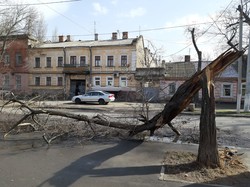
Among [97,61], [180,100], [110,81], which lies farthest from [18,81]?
[180,100]

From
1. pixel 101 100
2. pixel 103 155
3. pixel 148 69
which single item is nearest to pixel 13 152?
pixel 103 155

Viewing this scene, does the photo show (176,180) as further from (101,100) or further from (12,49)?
(12,49)

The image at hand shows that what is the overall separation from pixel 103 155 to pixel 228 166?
131 inches

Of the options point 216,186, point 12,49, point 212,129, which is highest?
point 12,49

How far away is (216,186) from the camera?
578 centimetres

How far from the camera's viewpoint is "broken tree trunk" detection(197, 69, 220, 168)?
270 inches

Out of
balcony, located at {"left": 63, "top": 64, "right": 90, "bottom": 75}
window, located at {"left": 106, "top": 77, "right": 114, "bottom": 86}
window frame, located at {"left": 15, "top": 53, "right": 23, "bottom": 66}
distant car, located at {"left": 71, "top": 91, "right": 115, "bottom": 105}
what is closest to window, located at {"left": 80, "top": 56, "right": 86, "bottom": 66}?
balcony, located at {"left": 63, "top": 64, "right": 90, "bottom": 75}

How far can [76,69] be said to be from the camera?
43.2 meters

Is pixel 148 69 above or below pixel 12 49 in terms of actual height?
below

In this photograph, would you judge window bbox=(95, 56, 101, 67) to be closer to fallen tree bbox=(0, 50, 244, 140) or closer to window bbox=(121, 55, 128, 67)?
window bbox=(121, 55, 128, 67)

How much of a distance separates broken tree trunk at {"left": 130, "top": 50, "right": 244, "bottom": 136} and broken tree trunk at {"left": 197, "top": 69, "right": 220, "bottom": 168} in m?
0.76

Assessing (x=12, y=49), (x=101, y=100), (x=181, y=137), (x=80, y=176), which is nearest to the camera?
(x=80, y=176)

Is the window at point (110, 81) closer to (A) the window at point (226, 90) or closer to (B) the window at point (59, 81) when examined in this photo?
(B) the window at point (59, 81)

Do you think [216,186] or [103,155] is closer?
[216,186]
